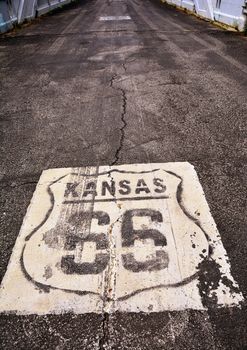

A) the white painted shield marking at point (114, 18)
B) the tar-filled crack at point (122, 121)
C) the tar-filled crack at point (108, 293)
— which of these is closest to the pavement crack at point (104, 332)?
the tar-filled crack at point (108, 293)

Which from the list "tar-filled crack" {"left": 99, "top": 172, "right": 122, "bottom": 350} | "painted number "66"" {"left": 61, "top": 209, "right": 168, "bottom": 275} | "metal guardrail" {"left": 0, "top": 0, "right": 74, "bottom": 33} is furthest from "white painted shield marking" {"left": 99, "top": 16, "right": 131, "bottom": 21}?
"tar-filled crack" {"left": 99, "top": 172, "right": 122, "bottom": 350}

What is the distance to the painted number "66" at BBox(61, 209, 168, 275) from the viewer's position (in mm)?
2273

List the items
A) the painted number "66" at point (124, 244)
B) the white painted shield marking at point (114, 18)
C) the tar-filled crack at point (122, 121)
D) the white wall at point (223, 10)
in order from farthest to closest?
the white painted shield marking at point (114, 18)
the white wall at point (223, 10)
the tar-filled crack at point (122, 121)
the painted number "66" at point (124, 244)

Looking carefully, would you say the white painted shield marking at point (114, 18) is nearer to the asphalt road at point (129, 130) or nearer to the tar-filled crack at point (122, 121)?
the asphalt road at point (129, 130)

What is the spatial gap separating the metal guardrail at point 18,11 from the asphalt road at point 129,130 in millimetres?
2419

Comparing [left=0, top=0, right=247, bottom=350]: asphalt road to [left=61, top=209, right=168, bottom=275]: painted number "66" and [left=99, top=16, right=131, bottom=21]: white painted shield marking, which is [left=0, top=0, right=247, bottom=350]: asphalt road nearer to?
[left=61, top=209, right=168, bottom=275]: painted number "66"

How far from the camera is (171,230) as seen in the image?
2.55 metres

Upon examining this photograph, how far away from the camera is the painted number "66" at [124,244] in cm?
227

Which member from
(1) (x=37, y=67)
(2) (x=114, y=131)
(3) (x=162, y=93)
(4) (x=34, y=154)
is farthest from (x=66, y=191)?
(1) (x=37, y=67)

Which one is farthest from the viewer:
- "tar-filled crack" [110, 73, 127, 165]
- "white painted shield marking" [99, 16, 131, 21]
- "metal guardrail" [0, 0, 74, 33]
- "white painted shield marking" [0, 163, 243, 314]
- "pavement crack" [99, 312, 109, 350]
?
"white painted shield marking" [99, 16, 131, 21]

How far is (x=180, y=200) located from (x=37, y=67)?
5.40 m

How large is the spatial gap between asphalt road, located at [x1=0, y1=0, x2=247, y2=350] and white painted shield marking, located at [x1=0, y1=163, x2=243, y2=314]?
0.09m

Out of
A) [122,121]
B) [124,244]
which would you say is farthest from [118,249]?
[122,121]

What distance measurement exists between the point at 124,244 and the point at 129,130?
6.70 ft
